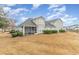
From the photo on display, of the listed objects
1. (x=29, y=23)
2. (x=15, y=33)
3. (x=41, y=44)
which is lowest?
(x=41, y=44)

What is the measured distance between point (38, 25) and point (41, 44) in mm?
208

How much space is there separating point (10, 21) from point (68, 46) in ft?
2.22

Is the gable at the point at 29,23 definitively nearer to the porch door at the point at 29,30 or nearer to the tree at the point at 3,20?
the porch door at the point at 29,30

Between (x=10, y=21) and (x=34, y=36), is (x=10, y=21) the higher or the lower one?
the higher one

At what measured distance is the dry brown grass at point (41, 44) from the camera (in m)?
1.56

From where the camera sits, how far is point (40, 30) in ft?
5.24

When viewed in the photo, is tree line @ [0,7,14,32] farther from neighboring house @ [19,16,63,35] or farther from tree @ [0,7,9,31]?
neighboring house @ [19,16,63,35]

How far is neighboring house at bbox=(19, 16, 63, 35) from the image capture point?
1.58 meters

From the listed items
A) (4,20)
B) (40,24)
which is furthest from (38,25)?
(4,20)

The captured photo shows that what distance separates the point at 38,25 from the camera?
1595mm

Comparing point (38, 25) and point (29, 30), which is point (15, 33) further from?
point (38, 25)
